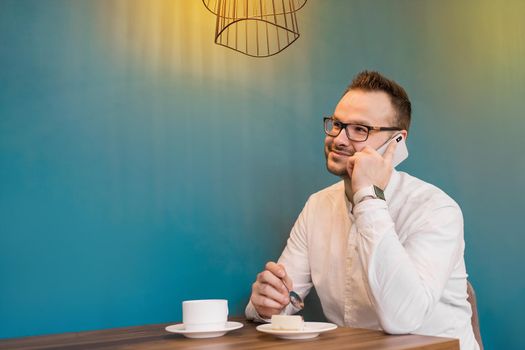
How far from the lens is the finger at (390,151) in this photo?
1496mm

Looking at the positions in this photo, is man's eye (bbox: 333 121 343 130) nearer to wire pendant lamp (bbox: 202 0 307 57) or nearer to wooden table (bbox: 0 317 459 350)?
wire pendant lamp (bbox: 202 0 307 57)

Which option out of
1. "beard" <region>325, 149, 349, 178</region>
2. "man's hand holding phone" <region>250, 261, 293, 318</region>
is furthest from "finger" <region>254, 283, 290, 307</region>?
"beard" <region>325, 149, 349, 178</region>

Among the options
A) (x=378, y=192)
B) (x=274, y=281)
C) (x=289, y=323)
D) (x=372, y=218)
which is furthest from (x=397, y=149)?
(x=289, y=323)

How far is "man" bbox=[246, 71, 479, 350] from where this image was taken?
121 cm

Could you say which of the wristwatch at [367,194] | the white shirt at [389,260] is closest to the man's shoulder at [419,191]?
the white shirt at [389,260]

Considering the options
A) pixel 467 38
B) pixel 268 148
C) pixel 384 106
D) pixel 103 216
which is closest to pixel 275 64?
pixel 268 148

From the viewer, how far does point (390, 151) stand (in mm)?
1545

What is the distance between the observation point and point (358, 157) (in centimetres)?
143

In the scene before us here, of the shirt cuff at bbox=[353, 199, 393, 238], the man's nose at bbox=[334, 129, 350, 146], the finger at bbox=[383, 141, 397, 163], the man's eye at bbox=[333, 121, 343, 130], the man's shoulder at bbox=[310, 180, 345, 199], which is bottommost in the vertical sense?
the shirt cuff at bbox=[353, 199, 393, 238]

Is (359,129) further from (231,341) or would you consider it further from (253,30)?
(231,341)

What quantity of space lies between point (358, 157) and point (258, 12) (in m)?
0.72

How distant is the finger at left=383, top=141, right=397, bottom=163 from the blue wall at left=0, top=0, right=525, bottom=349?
46cm

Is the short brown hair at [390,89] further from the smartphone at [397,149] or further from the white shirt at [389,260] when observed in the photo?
the white shirt at [389,260]

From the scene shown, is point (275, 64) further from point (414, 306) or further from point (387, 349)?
point (387, 349)
